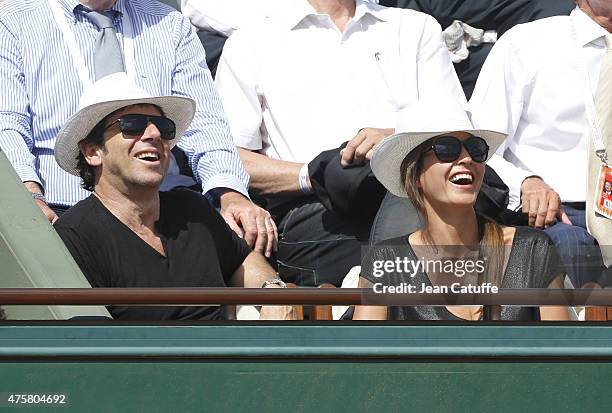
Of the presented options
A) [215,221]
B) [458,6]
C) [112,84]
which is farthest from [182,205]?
[458,6]

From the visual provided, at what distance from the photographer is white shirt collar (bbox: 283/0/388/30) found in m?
4.24

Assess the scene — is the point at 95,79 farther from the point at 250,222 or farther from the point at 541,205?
the point at 541,205

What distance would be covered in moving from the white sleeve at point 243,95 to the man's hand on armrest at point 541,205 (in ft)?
2.93

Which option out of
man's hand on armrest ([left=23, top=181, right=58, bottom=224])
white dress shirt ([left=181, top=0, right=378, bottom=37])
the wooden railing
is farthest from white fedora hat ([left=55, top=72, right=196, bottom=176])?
white dress shirt ([left=181, top=0, right=378, bottom=37])

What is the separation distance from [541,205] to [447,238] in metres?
0.92

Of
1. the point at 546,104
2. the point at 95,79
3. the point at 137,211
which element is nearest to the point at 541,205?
the point at 546,104

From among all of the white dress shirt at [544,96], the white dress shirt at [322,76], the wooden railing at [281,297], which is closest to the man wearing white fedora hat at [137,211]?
the wooden railing at [281,297]

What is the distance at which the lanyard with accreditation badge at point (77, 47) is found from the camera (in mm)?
3863

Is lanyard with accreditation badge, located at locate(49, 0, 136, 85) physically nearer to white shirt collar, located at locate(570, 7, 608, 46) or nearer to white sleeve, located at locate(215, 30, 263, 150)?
white sleeve, located at locate(215, 30, 263, 150)

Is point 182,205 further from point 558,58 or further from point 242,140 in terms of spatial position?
point 558,58

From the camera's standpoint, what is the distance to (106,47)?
3.90 meters

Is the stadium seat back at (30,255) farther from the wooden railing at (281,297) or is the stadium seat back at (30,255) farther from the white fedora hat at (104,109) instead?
the white fedora hat at (104,109)

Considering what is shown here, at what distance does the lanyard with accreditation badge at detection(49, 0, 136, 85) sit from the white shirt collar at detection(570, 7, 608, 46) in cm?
138

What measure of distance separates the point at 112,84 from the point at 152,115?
0.15 metres
